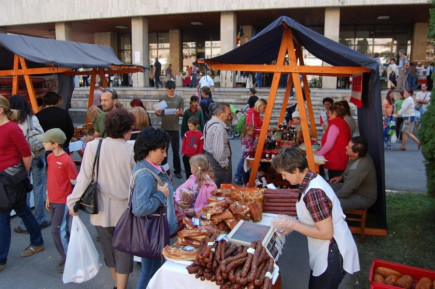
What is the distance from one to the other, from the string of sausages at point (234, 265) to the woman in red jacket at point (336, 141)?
10.8 ft

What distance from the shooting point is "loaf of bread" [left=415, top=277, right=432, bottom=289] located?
9.81 feet

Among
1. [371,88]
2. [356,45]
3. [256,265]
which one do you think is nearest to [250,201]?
[256,265]

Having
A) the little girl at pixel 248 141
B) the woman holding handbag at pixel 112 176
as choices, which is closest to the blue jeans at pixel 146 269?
the woman holding handbag at pixel 112 176

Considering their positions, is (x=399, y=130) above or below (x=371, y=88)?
below

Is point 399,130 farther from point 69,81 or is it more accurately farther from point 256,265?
point 256,265

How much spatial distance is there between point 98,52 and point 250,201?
686cm

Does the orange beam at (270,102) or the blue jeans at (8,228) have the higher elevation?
the orange beam at (270,102)

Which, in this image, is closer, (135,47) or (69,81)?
(69,81)

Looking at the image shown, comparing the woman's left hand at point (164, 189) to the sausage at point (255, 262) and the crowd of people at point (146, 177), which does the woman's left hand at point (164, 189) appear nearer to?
the crowd of people at point (146, 177)

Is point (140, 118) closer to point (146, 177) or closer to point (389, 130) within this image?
point (146, 177)

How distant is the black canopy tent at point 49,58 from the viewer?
6.44 meters

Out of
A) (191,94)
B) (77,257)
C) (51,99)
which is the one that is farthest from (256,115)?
(191,94)

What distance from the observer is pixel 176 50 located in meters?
26.6

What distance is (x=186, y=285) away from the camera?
265 centimetres
